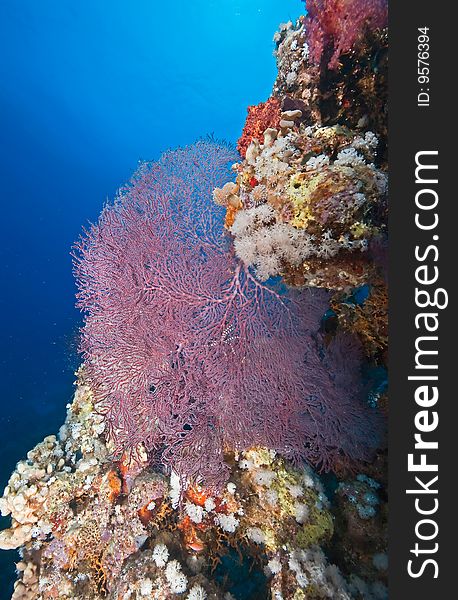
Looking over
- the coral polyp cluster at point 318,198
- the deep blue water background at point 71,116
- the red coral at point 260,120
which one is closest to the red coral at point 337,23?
the coral polyp cluster at point 318,198

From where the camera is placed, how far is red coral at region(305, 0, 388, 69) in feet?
11.5

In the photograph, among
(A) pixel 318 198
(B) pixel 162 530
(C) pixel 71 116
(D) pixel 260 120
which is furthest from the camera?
(C) pixel 71 116

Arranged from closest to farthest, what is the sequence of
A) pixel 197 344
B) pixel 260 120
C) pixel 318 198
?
1. pixel 318 198
2. pixel 197 344
3. pixel 260 120

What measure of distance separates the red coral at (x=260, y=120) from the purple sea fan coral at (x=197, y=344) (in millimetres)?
508

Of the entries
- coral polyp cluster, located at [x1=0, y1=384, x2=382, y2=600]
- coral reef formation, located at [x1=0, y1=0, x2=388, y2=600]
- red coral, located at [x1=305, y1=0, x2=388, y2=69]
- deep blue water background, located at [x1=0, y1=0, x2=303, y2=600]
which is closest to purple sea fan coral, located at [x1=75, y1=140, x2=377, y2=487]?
coral reef formation, located at [x1=0, y1=0, x2=388, y2=600]

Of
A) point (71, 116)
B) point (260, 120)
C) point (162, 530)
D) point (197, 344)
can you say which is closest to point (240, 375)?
point (197, 344)

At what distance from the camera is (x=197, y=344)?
12.1ft

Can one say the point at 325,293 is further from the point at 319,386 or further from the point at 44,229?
the point at 44,229

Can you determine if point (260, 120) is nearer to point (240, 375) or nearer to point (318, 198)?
point (318, 198)

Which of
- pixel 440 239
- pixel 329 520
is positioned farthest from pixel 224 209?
pixel 329 520

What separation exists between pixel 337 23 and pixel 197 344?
405 centimetres

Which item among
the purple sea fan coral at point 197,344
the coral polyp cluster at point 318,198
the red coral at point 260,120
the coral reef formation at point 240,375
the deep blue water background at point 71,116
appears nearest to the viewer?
the coral polyp cluster at point 318,198

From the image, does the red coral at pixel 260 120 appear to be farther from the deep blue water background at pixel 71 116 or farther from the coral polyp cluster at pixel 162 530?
the deep blue water background at pixel 71 116

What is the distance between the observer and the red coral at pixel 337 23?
3517 mm
